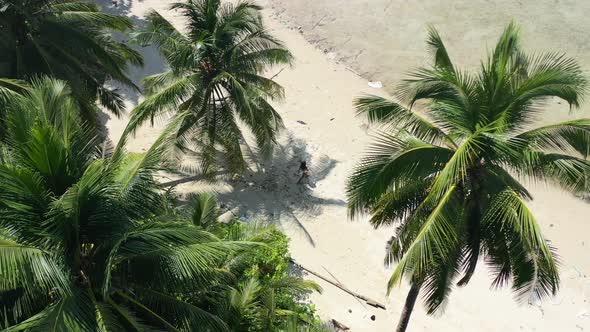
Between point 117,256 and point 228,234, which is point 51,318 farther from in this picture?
point 228,234

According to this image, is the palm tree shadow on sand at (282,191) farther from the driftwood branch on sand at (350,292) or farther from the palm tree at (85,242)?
the palm tree at (85,242)

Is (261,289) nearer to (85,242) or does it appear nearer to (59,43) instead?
(85,242)

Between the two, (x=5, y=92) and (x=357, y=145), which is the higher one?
(x=357, y=145)

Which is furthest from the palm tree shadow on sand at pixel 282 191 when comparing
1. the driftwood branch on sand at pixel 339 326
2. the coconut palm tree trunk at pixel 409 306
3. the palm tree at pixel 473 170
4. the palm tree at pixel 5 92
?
the palm tree at pixel 5 92

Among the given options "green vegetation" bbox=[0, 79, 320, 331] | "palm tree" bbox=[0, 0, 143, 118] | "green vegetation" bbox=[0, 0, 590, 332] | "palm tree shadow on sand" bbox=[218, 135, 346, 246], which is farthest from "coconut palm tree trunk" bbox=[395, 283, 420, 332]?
"palm tree" bbox=[0, 0, 143, 118]

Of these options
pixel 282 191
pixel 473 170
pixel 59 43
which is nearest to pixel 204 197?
pixel 473 170

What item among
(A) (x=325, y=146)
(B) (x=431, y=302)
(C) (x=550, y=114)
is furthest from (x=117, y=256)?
(C) (x=550, y=114)
